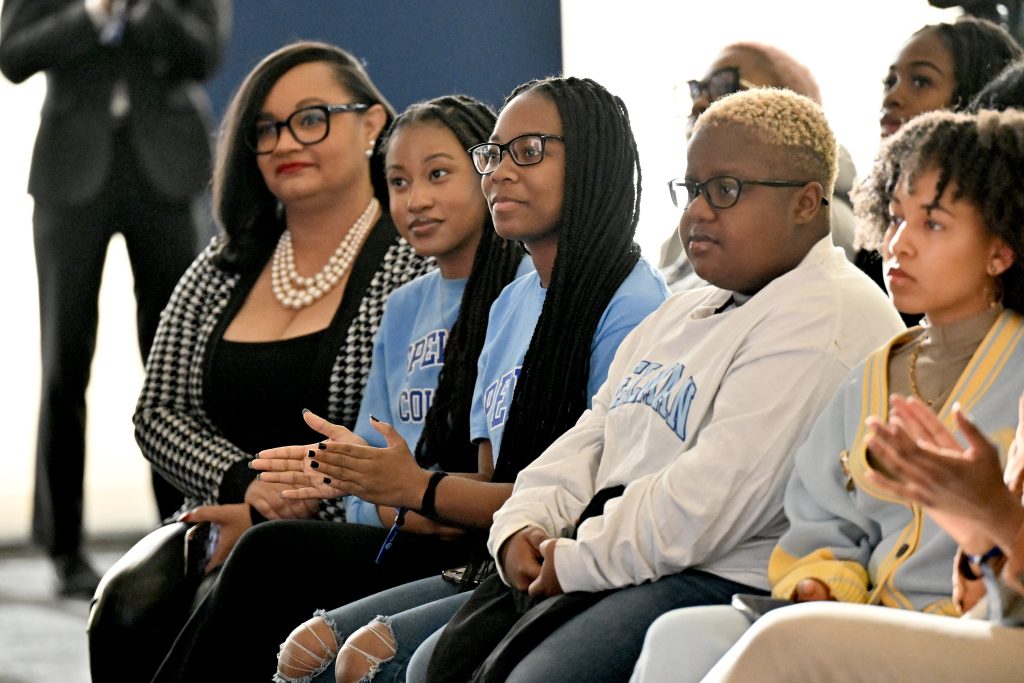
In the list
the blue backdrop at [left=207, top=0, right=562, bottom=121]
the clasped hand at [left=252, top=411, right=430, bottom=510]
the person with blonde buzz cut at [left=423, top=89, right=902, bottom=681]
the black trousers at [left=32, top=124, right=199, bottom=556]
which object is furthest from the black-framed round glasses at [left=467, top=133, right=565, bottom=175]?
the black trousers at [left=32, top=124, right=199, bottom=556]

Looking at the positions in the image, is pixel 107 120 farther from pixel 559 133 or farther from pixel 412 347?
pixel 559 133

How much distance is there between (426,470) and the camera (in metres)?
2.52

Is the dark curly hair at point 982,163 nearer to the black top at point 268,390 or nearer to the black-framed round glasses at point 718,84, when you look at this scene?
the black-framed round glasses at point 718,84

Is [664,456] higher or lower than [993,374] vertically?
lower

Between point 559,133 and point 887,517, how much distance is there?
3.24ft

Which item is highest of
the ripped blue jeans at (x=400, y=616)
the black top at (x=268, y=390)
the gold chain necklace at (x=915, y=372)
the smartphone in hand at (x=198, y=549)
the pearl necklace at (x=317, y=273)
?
the gold chain necklace at (x=915, y=372)

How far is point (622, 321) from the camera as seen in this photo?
7.87 ft

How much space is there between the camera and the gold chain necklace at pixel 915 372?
181cm

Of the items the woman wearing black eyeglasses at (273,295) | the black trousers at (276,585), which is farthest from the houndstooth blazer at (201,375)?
the black trousers at (276,585)

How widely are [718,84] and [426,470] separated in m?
1.29

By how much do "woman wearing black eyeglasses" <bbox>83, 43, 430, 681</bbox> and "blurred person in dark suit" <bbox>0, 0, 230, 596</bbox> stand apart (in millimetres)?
1343

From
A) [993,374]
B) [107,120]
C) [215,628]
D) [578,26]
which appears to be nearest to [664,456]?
[993,374]

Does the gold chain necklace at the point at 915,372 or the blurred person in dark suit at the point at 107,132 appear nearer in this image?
the gold chain necklace at the point at 915,372

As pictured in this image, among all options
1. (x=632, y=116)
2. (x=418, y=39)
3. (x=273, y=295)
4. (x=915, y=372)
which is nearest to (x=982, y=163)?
(x=915, y=372)
